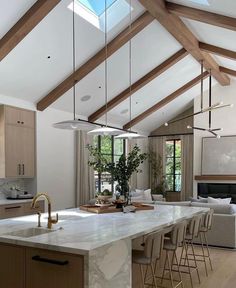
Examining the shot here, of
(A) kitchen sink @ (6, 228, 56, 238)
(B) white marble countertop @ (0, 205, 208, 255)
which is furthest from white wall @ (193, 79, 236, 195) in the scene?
(A) kitchen sink @ (6, 228, 56, 238)

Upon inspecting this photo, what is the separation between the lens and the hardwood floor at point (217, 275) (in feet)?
14.6

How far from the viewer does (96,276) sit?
2.45 metres

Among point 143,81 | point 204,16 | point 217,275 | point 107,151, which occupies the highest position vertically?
point 204,16

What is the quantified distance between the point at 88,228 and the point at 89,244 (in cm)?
73

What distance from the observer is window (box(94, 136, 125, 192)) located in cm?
1017

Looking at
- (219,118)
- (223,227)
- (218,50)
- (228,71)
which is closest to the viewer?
(223,227)

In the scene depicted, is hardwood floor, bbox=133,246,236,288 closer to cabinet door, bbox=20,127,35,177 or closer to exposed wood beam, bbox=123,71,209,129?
cabinet door, bbox=20,127,35,177

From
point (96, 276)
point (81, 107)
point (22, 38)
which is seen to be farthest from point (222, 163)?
point (96, 276)

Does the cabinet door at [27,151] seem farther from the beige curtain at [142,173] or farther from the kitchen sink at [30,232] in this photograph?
the beige curtain at [142,173]

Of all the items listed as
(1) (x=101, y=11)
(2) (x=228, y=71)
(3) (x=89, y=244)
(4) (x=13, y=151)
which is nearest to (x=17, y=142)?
(4) (x=13, y=151)

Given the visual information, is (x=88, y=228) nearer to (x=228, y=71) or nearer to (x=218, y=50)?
(x=218, y=50)

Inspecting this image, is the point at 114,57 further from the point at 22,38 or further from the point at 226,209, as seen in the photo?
the point at 226,209

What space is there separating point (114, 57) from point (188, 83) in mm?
4034

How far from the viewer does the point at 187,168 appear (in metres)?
12.7
